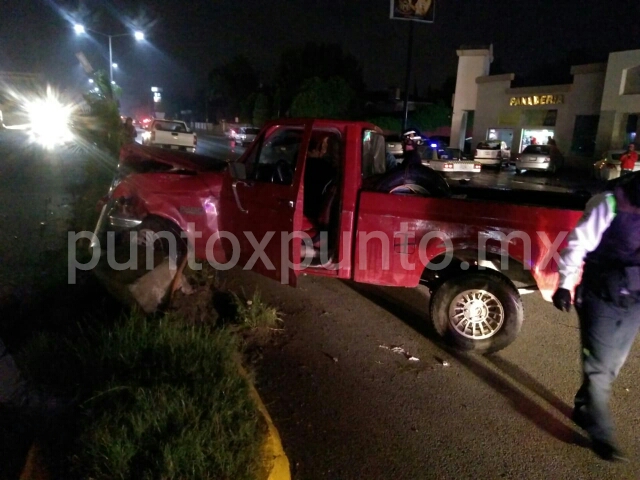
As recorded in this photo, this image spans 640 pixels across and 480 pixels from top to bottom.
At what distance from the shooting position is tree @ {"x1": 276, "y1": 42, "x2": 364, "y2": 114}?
47.2 meters

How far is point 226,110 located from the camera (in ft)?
227

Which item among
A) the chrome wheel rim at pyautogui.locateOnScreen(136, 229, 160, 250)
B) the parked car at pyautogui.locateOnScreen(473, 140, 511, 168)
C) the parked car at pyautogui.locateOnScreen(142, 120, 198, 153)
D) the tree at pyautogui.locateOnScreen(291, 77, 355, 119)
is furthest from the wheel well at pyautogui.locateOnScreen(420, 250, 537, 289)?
the tree at pyautogui.locateOnScreen(291, 77, 355, 119)

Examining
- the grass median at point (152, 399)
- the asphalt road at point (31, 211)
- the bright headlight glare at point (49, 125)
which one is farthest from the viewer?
the bright headlight glare at point (49, 125)

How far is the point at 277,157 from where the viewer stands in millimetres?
5730

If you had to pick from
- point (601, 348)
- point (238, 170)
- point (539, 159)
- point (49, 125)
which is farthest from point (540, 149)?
point (49, 125)

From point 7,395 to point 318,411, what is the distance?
6.76 feet

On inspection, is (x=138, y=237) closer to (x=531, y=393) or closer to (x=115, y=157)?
(x=531, y=393)

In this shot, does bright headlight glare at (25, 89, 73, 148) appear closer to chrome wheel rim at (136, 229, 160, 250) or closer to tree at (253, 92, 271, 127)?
chrome wheel rim at (136, 229, 160, 250)

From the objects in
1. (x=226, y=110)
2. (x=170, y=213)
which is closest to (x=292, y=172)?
(x=170, y=213)

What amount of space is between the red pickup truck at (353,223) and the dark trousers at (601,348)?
116cm

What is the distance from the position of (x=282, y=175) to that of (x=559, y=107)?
27.5 metres

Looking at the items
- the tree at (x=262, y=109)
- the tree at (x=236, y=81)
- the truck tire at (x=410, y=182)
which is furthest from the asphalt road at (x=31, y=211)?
the tree at (x=236, y=81)

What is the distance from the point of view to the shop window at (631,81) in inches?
934

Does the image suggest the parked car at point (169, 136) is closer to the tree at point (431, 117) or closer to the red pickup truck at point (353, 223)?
the red pickup truck at point (353, 223)
